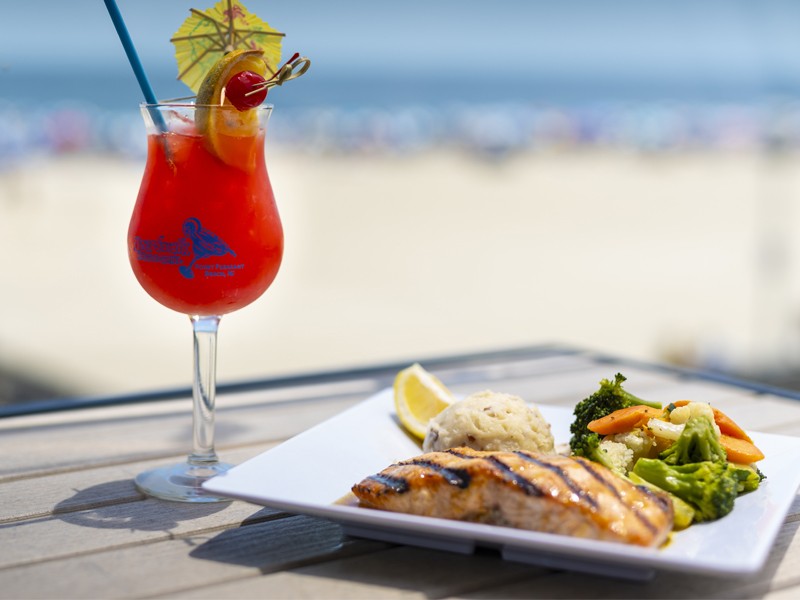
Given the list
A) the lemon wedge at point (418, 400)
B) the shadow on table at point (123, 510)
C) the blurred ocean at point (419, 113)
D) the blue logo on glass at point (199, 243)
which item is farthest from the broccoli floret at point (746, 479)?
the blurred ocean at point (419, 113)

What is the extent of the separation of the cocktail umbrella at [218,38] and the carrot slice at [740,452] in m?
1.09

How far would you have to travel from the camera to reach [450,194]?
17.0m

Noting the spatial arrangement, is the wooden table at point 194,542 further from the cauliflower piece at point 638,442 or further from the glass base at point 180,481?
the cauliflower piece at point 638,442

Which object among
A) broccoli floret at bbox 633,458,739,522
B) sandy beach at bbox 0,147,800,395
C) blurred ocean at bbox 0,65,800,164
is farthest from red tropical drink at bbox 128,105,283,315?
blurred ocean at bbox 0,65,800,164

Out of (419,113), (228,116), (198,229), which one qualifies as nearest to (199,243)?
(198,229)

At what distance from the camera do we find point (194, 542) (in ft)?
4.88

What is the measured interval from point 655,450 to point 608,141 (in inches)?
939

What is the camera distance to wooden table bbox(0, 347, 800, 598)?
51.6 inches

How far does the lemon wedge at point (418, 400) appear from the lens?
2016mm

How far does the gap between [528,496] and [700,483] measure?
314 mm

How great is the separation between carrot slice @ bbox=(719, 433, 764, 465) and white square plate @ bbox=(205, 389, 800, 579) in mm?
30

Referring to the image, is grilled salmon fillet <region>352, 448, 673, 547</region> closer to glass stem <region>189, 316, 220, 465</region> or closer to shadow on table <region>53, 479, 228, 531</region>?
shadow on table <region>53, 479, 228, 531</region>

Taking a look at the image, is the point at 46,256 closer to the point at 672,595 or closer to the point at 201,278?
the point at 201,278

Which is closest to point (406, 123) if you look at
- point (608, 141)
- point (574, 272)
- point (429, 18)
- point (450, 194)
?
point (608, 141)
